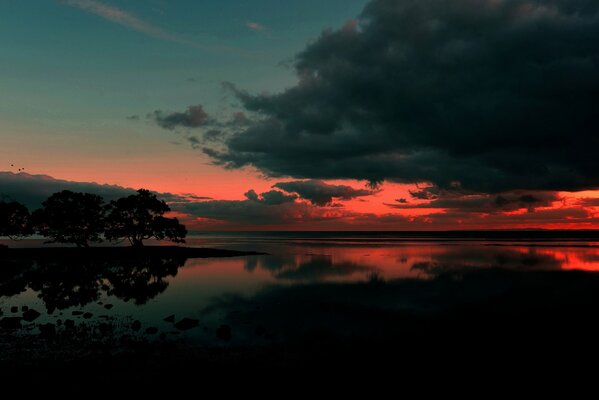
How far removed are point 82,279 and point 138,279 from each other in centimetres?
782

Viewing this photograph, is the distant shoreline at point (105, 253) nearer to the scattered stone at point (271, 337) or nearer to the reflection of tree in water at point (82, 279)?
the reflection of tree in water at point (82, 279)

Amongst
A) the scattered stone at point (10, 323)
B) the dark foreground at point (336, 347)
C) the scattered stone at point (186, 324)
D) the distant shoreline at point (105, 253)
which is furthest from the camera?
the distant shoreline at point (105, 253)

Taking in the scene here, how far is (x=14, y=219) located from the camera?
328ft

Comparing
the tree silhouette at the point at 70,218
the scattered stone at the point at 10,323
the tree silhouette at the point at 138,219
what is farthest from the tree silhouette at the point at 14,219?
the scattered stone at the point at 10,323

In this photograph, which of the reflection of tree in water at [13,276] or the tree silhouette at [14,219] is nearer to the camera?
the reflection of tree in water at [13,276]

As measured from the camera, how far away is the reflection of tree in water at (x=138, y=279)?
44438mm

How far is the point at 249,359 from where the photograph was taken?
21.0 meters

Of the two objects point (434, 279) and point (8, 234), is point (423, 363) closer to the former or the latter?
point (434, 279)

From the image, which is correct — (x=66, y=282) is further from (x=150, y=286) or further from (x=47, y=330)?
(x=47, y=330)

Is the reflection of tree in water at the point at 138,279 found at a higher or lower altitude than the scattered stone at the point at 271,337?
lower

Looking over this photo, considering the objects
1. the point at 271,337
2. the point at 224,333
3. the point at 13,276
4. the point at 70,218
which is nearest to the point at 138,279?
the point at 13,276

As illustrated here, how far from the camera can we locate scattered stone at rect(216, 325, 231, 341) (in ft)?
84.6

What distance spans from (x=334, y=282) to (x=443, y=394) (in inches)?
1537

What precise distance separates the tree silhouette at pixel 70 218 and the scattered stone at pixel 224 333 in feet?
280
